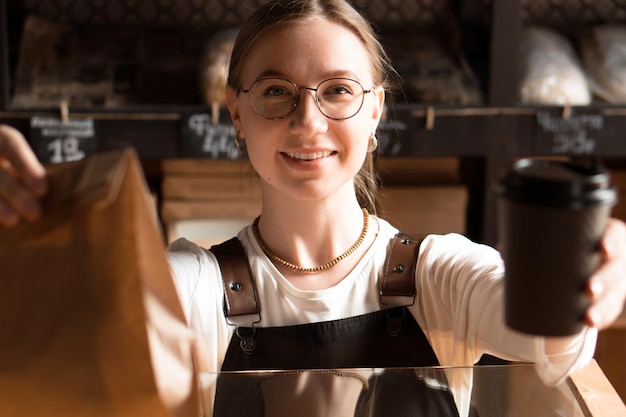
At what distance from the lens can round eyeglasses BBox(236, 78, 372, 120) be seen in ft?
4.11

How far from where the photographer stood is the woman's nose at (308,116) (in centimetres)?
123

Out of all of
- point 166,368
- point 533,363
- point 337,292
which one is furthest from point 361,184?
point 166,368

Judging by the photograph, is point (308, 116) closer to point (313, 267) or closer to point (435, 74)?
point (313, 267)

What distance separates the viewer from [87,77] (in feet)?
7.56

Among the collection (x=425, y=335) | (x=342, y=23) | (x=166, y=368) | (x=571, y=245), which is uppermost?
(x=342, y=23)

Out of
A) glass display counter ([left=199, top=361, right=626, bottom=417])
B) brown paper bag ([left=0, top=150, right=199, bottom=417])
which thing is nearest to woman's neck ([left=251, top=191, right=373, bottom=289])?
glass display counter ([left=199, top=361, right=626, bottom=417])

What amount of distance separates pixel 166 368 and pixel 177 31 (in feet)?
6.07

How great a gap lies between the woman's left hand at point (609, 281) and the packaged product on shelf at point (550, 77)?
1.44m

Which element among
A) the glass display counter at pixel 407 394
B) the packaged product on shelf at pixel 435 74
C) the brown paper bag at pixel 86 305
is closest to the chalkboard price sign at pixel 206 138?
the packaged product on shelf at pixel 435 74

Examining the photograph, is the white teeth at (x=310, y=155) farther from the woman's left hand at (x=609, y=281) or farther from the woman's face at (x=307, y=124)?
the woman's left hand at (x=609, y=281)

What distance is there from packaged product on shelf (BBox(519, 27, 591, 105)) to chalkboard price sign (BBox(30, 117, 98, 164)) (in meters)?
1.14

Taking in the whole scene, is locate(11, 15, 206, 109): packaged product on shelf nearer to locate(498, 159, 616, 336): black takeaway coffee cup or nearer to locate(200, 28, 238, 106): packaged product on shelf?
locate(200, 28, 238, 106): packaged product on shelf

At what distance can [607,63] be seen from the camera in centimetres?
231

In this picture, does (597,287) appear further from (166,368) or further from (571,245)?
(166,368)
